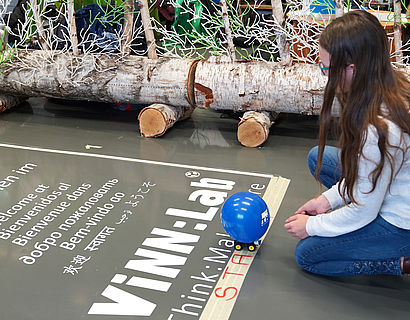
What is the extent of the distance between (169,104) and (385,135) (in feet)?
7.55

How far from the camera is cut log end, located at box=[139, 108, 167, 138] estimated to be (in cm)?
386

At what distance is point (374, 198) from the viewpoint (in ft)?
6.56

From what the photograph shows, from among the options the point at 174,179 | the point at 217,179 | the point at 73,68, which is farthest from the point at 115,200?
the point at 73,68

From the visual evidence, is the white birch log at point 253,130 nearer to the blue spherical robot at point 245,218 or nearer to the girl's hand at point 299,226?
the blue spherical robot at point 245,218

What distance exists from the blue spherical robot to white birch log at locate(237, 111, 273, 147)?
4.15 ft

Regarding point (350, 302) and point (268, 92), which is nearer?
point (350, 302)

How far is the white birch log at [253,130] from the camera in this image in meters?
3.69

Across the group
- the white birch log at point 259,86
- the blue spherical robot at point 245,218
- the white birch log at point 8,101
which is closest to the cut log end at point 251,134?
the white birch log at point 259,86

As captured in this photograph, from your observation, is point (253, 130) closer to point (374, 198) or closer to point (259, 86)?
point (259, 86)

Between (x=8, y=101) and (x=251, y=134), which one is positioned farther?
(x=8, y=101)

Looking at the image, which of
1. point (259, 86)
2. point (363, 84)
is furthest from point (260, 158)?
point (363, 84)

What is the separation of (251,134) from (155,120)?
2.20ft

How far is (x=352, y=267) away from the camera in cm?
225

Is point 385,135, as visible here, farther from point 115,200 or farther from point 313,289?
point 115,200
